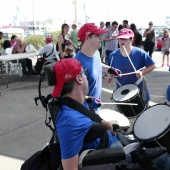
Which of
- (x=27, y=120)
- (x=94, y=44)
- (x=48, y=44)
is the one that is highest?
(x=94, y=44)

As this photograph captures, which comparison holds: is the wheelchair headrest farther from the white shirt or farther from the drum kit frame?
the white shirt

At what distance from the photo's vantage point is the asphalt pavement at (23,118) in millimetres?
3850

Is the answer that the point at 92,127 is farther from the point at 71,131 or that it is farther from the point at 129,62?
the point at 129,62

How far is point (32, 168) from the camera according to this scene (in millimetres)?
1884

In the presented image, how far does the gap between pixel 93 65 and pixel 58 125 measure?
4.20ft

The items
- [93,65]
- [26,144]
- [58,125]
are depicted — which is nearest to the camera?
[58,125]

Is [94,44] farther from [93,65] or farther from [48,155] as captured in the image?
[48,155]

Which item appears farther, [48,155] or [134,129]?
[134,129]

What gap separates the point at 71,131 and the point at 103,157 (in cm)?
24

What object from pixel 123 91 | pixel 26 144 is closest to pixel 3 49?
pixel 26 144

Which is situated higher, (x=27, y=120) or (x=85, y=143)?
(x=85, y=143)

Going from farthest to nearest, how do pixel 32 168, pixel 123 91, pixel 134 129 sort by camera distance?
pixel 123 91
pixel 134 129
pixel 32 168

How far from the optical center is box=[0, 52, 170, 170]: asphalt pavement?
3850 millimetres

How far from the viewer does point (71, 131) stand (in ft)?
5.60
